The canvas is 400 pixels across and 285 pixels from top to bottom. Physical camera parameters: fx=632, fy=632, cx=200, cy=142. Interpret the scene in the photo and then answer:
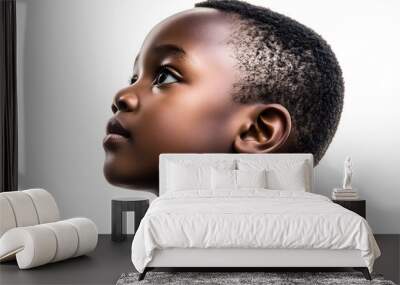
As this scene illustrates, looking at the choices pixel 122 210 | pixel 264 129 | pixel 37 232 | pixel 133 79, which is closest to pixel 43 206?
pixel 37 232

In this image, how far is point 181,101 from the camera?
6387 millimetres

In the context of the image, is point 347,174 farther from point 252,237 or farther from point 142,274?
point 142,274

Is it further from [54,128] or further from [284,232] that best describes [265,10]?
[284,232]

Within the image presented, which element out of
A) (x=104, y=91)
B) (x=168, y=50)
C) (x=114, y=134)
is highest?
(x=168, y=50)

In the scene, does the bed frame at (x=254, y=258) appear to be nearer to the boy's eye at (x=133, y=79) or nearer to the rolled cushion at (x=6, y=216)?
the rolled cushion at (x=6, y=216)

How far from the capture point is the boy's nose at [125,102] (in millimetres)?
6547

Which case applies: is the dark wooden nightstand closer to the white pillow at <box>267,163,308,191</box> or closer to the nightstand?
the white pillow at <box>267,163,308,191</box>

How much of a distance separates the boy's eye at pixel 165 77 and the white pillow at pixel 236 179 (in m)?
1.17

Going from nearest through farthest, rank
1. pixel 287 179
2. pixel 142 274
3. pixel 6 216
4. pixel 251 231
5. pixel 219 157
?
pixel 251 231, pixel 142 274, pixel 6 216, pixel 287 179, pixel 219 157

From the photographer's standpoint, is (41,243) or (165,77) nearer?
(41,243)

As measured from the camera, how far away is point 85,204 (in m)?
6.81

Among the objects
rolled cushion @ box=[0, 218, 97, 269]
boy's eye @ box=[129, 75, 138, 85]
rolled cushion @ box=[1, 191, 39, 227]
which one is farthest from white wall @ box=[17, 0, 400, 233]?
rolled cushion @ box=[0, 218, 97, 269]

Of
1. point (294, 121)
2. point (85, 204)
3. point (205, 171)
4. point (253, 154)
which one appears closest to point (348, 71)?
point (294, 121)

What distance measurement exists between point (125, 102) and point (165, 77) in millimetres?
520
